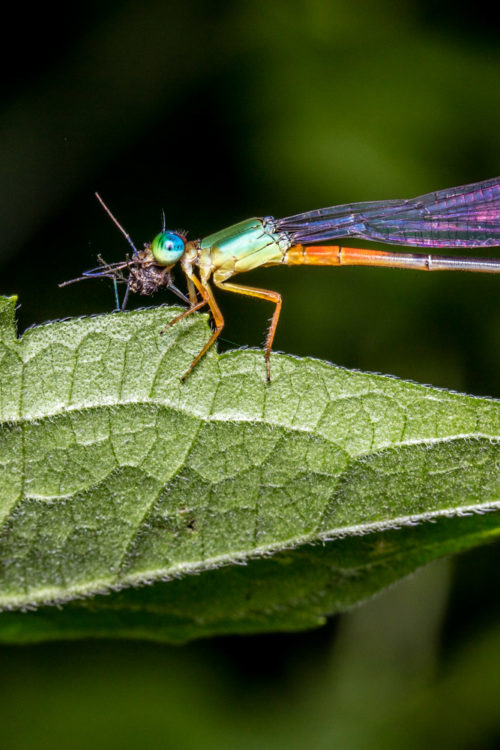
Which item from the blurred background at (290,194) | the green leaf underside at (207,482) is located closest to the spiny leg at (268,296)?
the blurred background at (290,194)

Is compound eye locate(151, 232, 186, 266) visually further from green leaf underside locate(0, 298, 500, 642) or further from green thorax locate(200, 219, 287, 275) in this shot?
green leaf underside locate(0, 298, 500, 642)

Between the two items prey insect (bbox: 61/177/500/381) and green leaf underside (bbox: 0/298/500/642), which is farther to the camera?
prey insect (bbox: 61/177/500/381)

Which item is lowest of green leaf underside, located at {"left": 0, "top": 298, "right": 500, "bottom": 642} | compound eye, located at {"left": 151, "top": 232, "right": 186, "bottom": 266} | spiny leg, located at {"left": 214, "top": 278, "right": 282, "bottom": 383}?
green leaf underside, located at {"left": 0, "top": 298, "right": 500, "bottom": 642}

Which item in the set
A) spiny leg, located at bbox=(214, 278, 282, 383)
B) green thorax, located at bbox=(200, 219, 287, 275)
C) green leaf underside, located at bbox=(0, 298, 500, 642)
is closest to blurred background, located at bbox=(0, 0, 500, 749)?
spiny leg, located at bbox=(214, 278, 282, 383)

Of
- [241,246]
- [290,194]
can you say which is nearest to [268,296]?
[241,246]

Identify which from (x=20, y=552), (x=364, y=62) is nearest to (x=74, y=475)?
(x=20, y=552)

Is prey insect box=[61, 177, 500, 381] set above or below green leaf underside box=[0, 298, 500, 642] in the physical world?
above

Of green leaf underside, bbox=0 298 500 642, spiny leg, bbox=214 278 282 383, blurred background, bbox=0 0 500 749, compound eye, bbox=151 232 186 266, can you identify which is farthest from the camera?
blurred background, bbox=0 0 500 749
